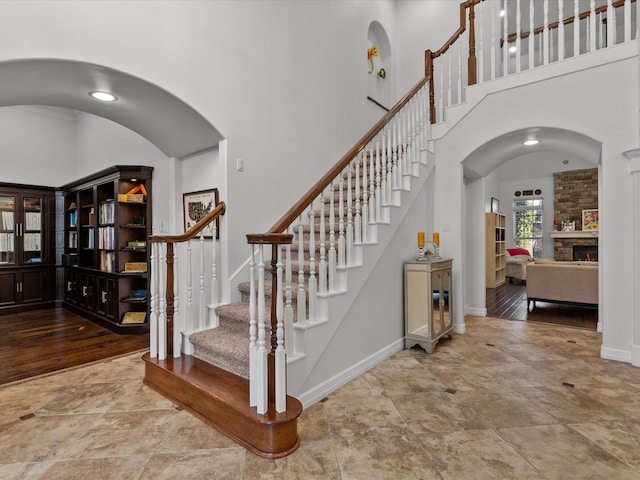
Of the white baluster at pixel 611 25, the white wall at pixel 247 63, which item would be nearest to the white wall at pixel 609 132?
the white baluster at pixel 611 25

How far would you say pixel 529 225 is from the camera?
34.5 feet

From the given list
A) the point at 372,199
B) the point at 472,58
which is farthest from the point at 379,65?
the point at 372,199

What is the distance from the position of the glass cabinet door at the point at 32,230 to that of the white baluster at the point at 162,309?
490 cm

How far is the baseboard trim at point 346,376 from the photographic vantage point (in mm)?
2412

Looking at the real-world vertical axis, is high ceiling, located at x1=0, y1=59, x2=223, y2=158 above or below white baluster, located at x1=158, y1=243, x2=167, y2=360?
above

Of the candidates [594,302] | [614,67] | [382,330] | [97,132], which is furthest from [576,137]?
[97,132]

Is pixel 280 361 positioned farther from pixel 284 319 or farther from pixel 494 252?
pixel 494 252

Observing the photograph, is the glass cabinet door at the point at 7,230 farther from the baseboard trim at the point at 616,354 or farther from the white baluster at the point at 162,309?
the baseboard trim at the point at 616,354

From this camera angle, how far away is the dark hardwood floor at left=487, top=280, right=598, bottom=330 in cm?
464

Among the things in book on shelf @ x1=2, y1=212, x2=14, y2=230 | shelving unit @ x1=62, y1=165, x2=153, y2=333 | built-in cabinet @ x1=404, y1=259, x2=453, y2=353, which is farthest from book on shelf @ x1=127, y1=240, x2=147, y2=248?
built-in cabinet @ x1=404, y1=259, x2=453, y2=353

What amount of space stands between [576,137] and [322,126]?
2.85 m

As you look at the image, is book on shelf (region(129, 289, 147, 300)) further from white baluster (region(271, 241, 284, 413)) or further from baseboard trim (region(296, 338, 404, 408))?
white baluster (region(271, 241, 284, 413))

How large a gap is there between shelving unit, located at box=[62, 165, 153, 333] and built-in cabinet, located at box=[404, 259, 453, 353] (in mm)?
3267

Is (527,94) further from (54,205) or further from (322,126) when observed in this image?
(54,205)
